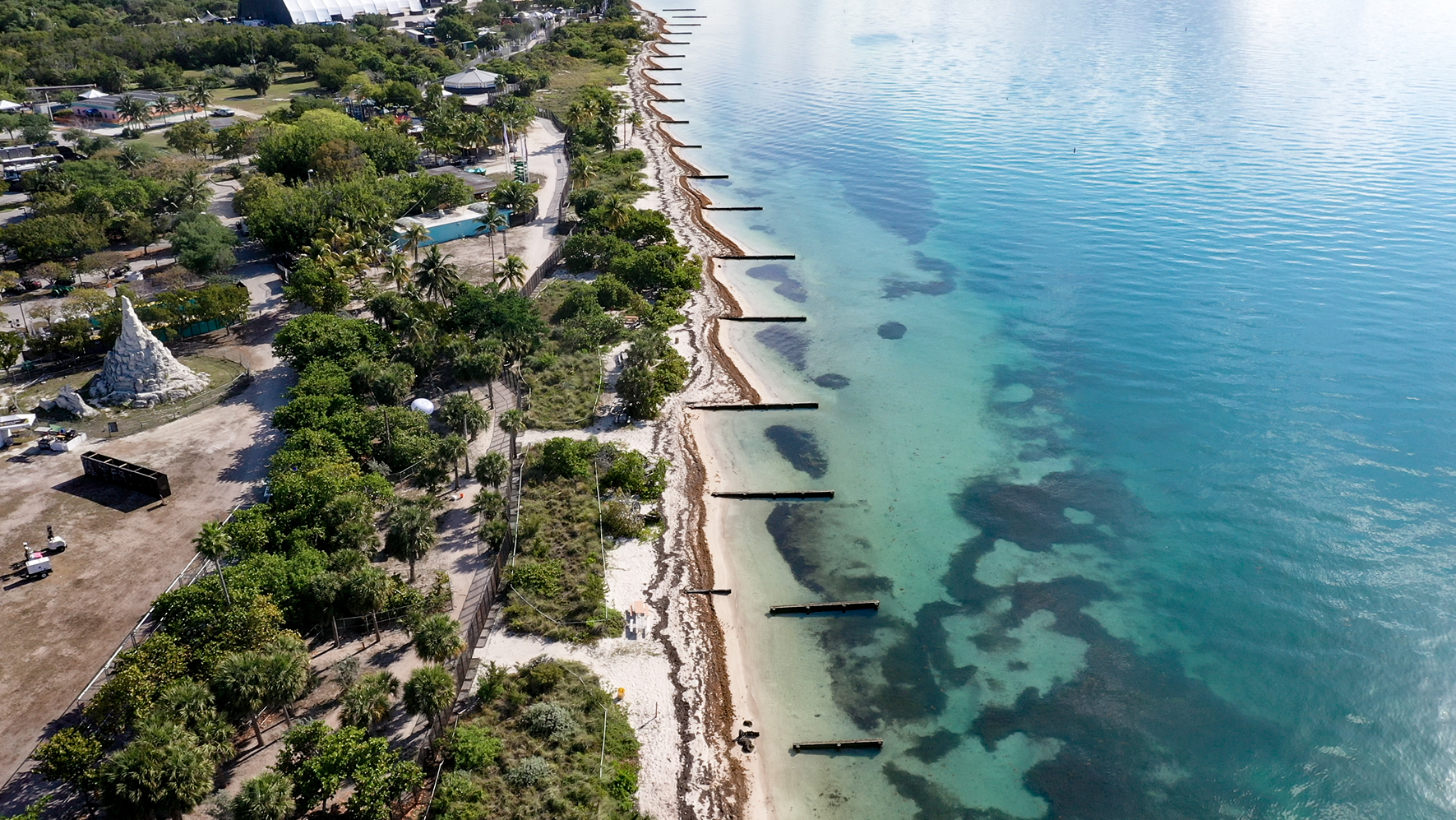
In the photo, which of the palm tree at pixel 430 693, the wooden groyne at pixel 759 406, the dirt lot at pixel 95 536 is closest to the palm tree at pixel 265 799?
the palm tree at pixel 430 693

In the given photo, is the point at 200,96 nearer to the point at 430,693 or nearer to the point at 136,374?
the point at 136,374

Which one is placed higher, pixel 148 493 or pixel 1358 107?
pixel 1358 107

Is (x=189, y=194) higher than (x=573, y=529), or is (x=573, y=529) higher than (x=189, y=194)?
(x=189, y=194)

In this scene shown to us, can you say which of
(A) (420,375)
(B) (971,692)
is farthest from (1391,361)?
(A) (420,375)

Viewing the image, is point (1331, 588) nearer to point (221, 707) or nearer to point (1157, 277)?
point (1157, 277)

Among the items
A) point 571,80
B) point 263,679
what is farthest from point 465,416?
point 571,80

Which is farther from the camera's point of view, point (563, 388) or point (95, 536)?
point (563, 388)

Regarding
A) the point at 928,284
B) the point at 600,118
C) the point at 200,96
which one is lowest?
the point at 928,284
